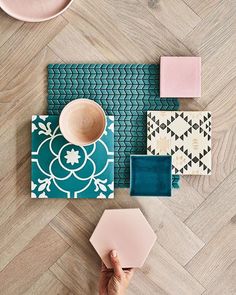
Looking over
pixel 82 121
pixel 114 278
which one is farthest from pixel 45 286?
pixel 82 121

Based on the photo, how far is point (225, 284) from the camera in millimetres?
1044

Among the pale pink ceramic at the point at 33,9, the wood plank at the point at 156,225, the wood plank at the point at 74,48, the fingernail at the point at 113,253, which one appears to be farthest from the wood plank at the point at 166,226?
the pale pink ceramic at the point at 33,9

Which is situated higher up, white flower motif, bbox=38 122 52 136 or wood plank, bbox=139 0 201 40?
wood plank, bbox=139 0 201 40

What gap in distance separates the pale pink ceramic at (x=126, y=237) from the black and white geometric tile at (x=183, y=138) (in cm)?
14

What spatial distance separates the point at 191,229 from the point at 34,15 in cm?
60

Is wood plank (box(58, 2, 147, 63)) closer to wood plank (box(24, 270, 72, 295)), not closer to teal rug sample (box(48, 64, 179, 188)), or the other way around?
teal rug sample (box(48, 64, 179, 188))

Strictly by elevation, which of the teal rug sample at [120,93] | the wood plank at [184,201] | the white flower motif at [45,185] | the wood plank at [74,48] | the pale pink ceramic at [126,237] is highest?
the wood plank at [74,48]

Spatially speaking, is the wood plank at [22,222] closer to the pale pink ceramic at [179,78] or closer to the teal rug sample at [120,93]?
the teal rug sample at [120,93]

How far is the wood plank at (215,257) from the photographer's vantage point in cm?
104

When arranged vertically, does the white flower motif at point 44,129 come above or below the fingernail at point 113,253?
above

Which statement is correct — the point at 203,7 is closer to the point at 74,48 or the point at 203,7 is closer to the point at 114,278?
the point at 74,48

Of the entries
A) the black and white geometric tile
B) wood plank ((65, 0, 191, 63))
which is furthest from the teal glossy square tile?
wood plank ((65, 0, 191, 63))

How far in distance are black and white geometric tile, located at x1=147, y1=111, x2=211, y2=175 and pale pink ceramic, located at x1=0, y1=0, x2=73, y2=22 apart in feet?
1.03

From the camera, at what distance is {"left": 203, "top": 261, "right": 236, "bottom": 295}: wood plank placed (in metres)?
1.04
